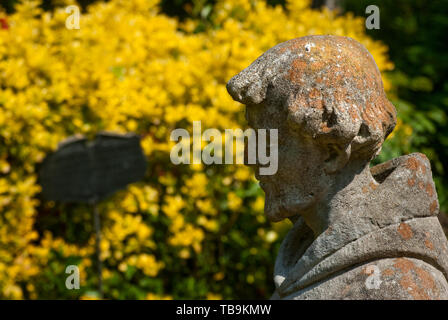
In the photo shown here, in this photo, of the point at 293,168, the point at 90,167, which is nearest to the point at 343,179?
the point at 293,168

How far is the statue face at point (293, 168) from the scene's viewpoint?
1.86 metres

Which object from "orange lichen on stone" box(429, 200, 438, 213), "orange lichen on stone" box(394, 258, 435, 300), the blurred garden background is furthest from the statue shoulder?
the blurred garden background

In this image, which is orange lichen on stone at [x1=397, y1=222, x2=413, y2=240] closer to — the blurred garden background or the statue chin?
the statue chin

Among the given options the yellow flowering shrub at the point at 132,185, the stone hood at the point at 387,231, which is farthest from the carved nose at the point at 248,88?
the yellow flowering shrub at the point at 132,185

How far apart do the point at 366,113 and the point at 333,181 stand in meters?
0.25

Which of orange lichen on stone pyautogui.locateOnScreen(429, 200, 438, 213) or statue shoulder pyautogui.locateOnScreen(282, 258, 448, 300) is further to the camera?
orange lichen on stone pyautogui.locateOnScreen(429, 200, 438, 213)

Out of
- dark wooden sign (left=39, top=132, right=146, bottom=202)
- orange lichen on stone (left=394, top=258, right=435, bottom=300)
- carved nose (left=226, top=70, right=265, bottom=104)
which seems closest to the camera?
orange lichen on stone (left=394, top=258, right=435, bottom=300)

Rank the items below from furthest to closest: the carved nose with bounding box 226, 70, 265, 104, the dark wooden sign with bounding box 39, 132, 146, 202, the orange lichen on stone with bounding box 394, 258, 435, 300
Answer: the dark wooden sign with bounding box 39, 132, 146, 202
the carved nose with bounding box 226, 70, 265, 104
the orange lichen on stone with bounding box 394, 258, 435, 300

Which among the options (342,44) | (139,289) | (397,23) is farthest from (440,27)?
(342,44)

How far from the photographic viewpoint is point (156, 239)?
4.41 metres

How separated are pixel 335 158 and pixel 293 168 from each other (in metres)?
0.13

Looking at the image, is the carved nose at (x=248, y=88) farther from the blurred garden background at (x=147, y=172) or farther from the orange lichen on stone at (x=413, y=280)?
the blurred garden background at (x=147, y=172)

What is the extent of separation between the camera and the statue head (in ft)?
5.77

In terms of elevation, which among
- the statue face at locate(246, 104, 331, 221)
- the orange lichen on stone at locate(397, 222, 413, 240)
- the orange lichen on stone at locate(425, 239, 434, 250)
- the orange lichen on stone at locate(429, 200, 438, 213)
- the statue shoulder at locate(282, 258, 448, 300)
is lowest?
the statue shoulder at locate(282, 258, 448, 300)
